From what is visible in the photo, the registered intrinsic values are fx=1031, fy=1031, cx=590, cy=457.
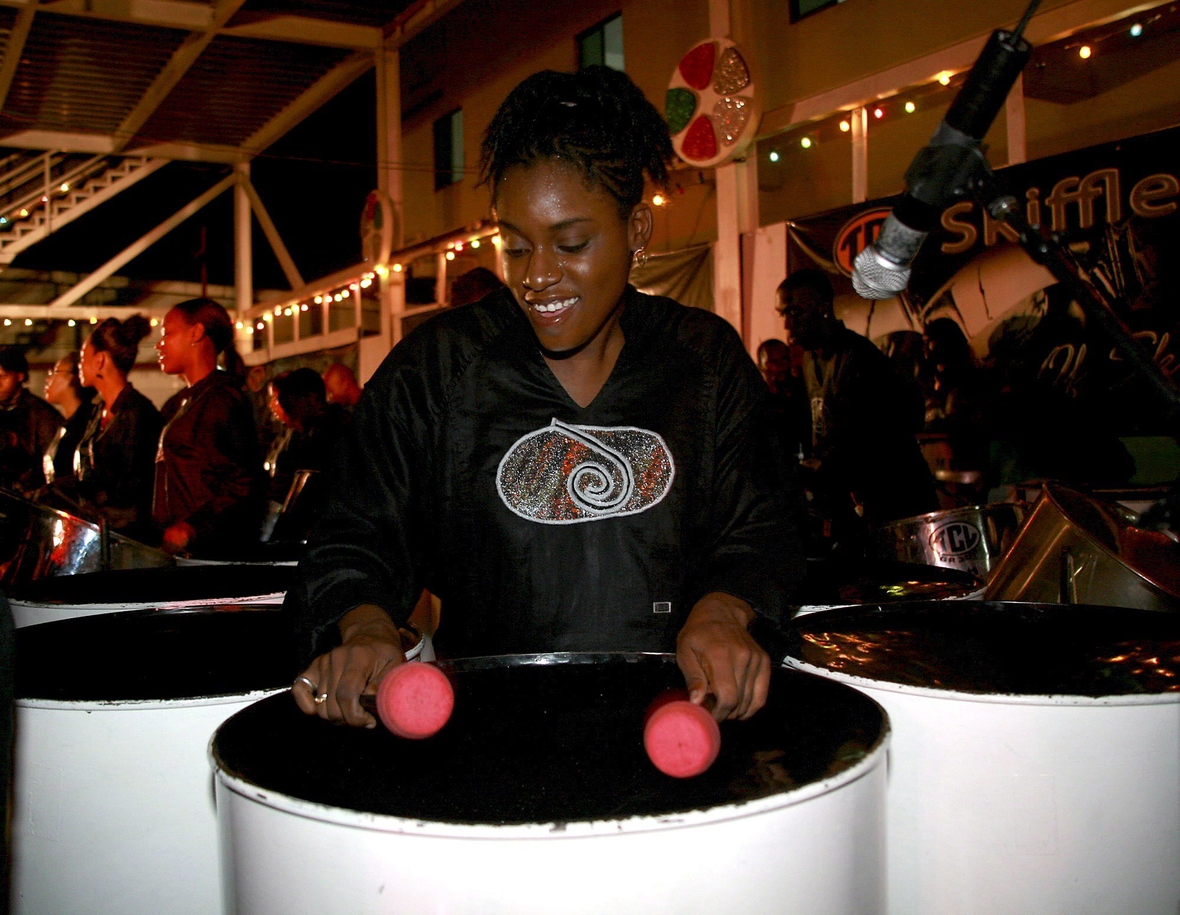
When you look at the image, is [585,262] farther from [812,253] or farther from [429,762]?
[812,253]

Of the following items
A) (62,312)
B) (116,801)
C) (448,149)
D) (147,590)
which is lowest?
(116,801)

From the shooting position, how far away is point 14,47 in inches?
288

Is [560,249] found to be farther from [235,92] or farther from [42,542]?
[235,92]

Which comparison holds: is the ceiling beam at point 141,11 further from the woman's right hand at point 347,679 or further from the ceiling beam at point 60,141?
the woman's right hand at point 347,679

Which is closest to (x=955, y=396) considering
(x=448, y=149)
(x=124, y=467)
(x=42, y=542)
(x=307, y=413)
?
(x=307, y=413)

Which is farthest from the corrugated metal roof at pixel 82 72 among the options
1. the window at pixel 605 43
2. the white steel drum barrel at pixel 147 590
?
the white steel drum barrel at pixel 147 590

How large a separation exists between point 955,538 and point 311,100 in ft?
28.2

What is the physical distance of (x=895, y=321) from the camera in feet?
14.1

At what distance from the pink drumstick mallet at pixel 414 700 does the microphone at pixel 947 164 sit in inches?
21.3

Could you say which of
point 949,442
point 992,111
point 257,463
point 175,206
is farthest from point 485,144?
point 175,206

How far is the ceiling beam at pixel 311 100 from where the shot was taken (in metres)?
8.64

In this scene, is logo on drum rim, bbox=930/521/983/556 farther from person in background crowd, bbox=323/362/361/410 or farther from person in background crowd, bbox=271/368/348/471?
person in background crowd, bbox=323/362/361/410

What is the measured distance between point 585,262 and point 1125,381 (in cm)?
292

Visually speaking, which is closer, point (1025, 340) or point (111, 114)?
point (1025, 340)
